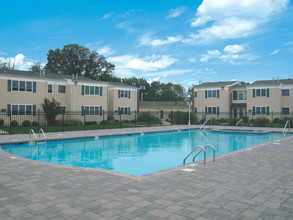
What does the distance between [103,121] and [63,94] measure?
37.4 ft

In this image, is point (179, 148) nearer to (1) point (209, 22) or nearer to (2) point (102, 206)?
(2) point (102, 206)

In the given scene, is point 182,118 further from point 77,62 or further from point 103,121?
point 77,62

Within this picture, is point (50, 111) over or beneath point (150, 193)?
over

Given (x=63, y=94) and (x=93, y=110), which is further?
(x=93, y=110)

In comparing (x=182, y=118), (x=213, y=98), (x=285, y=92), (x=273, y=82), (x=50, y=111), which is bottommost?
(x=182, y=118)

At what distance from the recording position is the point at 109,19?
2445 cm

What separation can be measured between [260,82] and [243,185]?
1429 inches

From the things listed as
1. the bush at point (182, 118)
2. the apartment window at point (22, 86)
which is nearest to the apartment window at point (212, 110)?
the bush at point (182, 118)

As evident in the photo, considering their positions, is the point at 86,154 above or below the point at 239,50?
below

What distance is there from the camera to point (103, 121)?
22.7m

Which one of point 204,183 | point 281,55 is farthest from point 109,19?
point 204,183

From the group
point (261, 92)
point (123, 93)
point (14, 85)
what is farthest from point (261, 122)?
point (14, 85)

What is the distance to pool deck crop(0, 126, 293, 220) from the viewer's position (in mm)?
4109

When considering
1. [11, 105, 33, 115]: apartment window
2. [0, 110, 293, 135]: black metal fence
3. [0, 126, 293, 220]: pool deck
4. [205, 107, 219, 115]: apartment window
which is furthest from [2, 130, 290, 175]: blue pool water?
[205, 107, 219, 115]: apartment window
